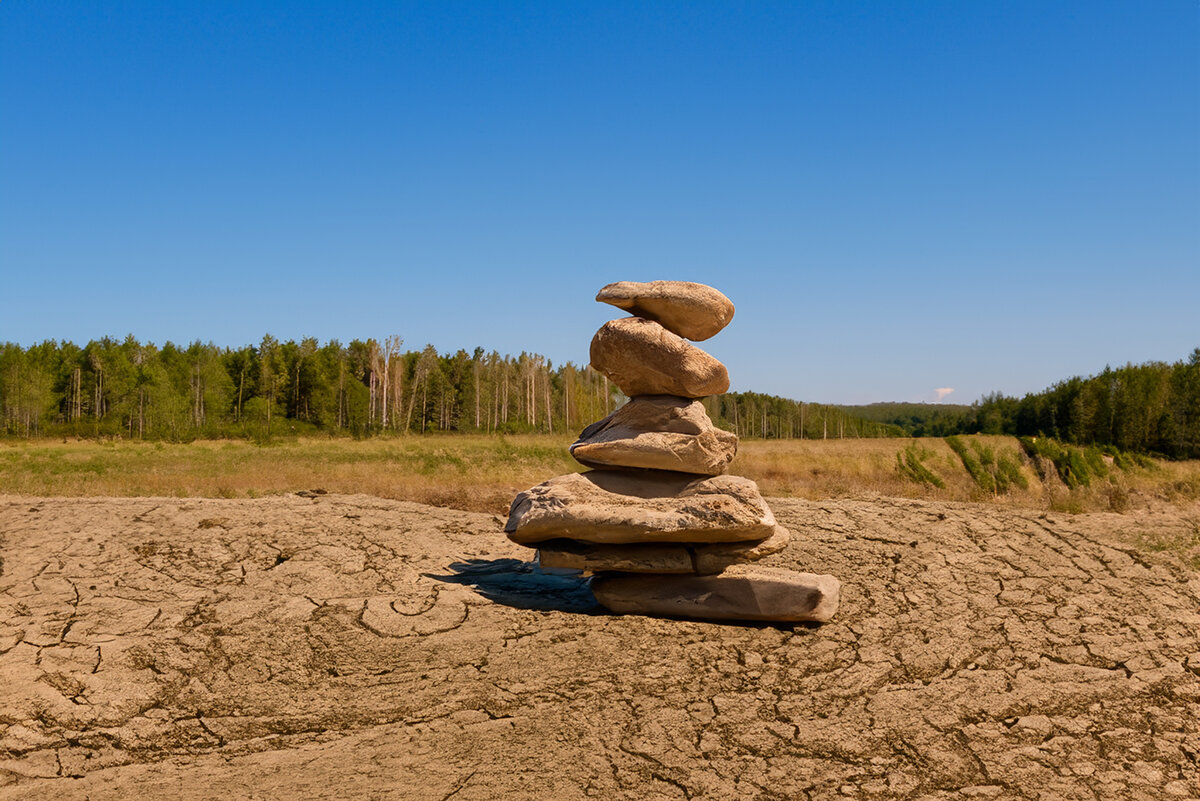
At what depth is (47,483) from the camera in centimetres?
1648

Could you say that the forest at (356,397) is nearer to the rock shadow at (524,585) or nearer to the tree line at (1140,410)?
the tree line at (1140,410)

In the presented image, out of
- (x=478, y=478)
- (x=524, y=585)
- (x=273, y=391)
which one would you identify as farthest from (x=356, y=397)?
(x=524, y=585)

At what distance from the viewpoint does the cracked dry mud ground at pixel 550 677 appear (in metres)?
4.32

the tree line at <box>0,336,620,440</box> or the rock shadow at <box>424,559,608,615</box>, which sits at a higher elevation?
the tree line at <box>0,336,620,440</box>

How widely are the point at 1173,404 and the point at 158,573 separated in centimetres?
3784

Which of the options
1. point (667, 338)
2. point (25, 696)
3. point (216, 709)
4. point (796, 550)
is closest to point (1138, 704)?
point (796, 550)

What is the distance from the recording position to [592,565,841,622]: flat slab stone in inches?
248

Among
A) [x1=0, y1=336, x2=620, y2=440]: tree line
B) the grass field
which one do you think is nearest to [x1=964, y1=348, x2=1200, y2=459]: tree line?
the grass field

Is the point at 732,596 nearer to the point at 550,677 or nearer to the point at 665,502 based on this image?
the point at 665,502

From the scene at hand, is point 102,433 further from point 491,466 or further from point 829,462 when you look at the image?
point 829,462

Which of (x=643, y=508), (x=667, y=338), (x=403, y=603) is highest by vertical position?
(x=667, y=338)

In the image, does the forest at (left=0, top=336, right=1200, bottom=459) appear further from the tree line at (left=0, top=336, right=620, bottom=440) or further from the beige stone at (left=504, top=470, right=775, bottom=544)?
the beige stone at (left=504, top=470, right=775, bottom=544)

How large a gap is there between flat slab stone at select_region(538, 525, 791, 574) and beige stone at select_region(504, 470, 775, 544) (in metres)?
0.12

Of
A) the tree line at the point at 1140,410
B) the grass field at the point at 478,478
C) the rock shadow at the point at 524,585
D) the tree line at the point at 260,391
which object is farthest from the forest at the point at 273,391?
the rock shadow at the point at 524,585
